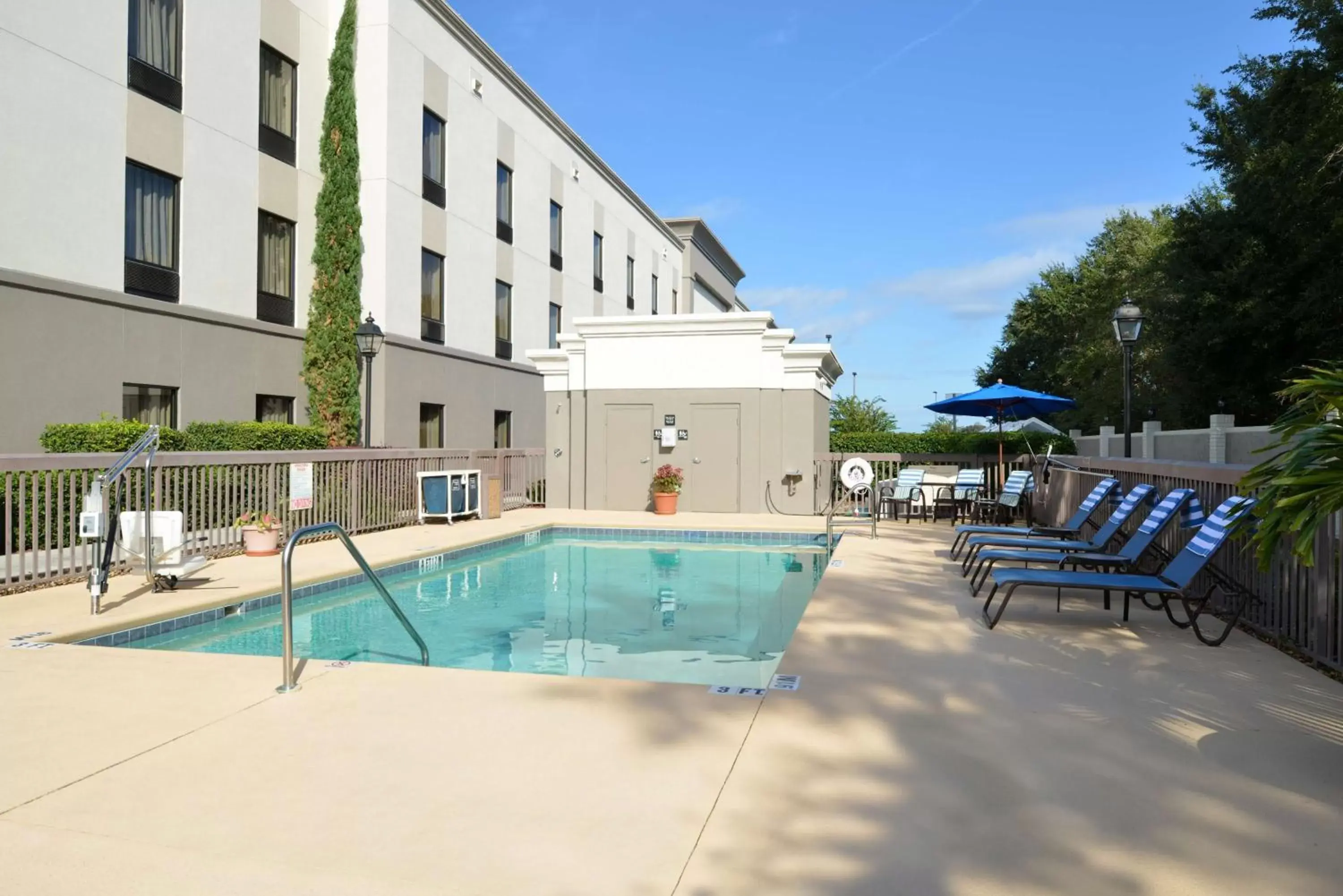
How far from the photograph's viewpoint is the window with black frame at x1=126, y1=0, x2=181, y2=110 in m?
13.1

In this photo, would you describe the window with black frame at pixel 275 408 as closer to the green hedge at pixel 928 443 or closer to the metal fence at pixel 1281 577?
the green hedge at pixel 928 443

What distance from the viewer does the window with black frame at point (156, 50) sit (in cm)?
1308

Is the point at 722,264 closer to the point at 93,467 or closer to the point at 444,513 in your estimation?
the point at 444,513

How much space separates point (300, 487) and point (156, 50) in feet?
24.8

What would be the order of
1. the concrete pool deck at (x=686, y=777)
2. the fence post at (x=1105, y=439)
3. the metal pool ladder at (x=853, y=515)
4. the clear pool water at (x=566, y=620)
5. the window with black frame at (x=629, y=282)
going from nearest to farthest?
the concrete pool deck at (x=686, y=777) → the clear pool water at (x=566, y=620) → the metal pool ladder at (x=853, y=515) → the fence post at (x=1105, y=439) → the window with black frame at (x=629, y=282)

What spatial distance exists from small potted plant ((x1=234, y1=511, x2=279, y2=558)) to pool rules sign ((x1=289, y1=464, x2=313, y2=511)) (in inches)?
31.8

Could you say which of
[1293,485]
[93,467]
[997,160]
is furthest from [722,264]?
[1293,485]

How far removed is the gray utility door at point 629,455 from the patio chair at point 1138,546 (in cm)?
960

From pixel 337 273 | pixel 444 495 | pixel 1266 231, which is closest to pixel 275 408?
pixel 337 273

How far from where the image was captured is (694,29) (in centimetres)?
1593

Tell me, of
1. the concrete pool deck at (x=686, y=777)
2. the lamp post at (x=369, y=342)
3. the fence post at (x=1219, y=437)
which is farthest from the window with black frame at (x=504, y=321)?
the concrete pool deck at (x=686, y=777)

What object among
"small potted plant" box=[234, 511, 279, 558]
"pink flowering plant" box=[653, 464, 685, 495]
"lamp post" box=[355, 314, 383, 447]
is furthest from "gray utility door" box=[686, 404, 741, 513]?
"small potted plant" box=[234, 511, 279, 558]

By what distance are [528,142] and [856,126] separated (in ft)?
33.6

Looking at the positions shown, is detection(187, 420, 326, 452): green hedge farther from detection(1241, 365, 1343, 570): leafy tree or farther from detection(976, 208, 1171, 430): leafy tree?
detection(976, 208, 1171, 430): leafy tree
